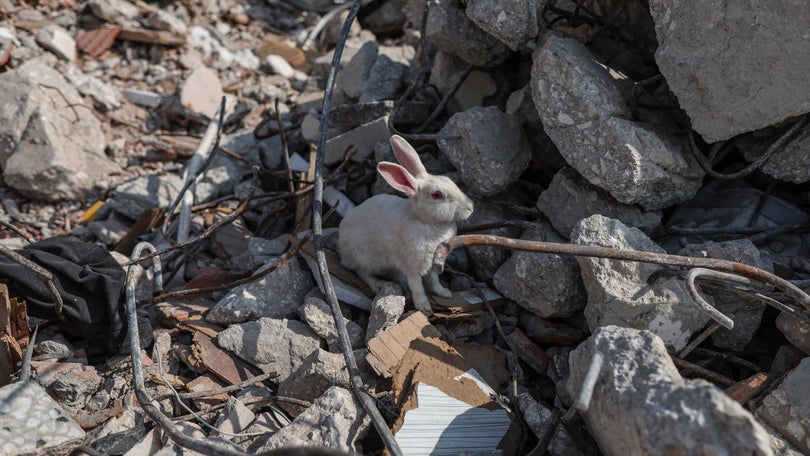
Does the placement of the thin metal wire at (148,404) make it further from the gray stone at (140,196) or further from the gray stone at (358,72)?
the gray stone at (358,72)

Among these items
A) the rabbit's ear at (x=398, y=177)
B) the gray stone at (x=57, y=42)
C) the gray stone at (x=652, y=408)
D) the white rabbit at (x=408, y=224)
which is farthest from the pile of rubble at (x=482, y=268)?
the gray stone at (x=57, y=42)

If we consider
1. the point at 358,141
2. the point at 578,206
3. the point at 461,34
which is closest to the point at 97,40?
the point at 358,141

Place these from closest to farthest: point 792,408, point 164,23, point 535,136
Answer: point 792,408
point 535,136
point 164,23

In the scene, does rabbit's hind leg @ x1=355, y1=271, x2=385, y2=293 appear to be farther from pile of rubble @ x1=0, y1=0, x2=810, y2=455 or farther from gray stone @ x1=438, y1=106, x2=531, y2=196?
gray stone @ x1=438, y1=106, x2=531, y2=196

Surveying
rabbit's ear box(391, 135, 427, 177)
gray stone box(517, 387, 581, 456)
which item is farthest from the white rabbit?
gray stone box(517, 387, 581, 456)

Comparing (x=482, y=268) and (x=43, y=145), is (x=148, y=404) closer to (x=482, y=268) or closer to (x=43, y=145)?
(x=482, y=268)
